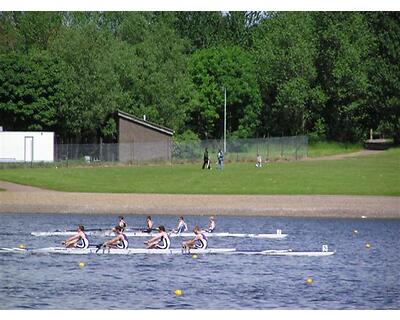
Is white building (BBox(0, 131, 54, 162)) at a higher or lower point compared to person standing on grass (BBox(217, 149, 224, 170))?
higher

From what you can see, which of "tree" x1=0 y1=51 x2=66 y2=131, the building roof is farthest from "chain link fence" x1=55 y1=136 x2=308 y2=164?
"tree" x1=0 y1=51 x2=66 y2=131

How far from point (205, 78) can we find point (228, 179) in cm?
3516

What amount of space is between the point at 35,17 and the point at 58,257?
69.5 meters

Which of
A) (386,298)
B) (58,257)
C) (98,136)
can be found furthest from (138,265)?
(98,136)

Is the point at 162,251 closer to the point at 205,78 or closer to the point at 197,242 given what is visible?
the point at 197,242

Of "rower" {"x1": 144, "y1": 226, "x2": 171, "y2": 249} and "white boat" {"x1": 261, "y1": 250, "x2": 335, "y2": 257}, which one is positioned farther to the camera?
"white boat" {"x1": 261, "y1": 250, "x2": 335, "y2": 257}

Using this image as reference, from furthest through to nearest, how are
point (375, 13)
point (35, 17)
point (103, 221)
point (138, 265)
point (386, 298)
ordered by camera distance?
point (35, 17), point (375, 13), point (103, 221), point (138, 265), point (386, 298)

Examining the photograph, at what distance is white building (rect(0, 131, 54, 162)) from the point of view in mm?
86312

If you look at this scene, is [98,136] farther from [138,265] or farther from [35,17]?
[138,265]

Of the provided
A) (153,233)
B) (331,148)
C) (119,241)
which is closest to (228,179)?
(153,233)

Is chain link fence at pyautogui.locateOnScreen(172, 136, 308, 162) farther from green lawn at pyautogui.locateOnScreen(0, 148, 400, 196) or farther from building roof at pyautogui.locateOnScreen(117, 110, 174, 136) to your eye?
green lawn at pyautogui.locateOnScreen(0, 148, 400, 196)

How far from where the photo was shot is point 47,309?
114ft

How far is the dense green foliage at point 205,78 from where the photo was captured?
308 ft

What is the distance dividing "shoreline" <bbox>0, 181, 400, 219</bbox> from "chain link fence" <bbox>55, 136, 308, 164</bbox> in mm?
18235
